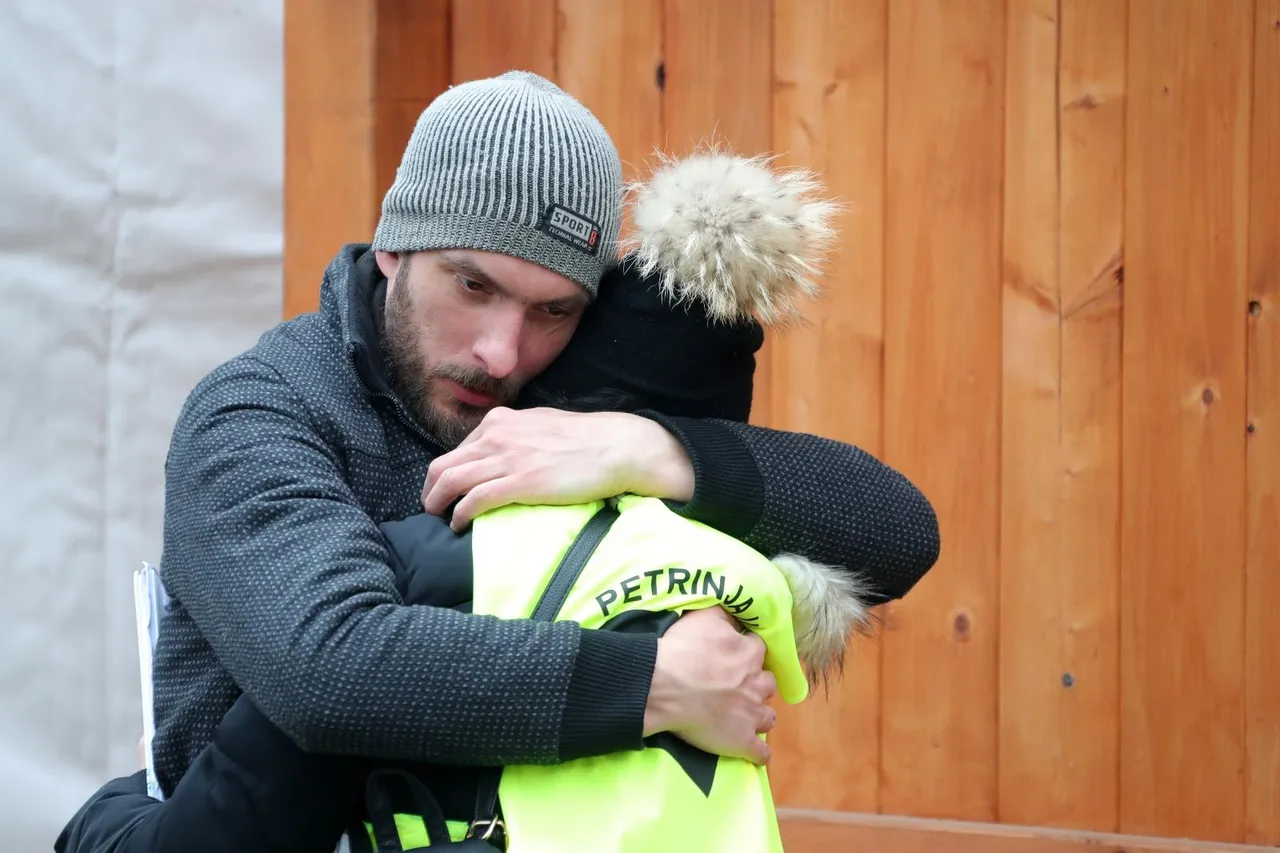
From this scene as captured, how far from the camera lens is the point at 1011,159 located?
7.09 ft

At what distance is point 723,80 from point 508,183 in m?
0.98

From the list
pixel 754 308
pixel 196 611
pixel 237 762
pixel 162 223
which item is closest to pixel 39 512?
pixel 162 223

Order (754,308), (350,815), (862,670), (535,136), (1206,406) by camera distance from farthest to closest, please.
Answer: (862,670), (1206,406), (535,136), (754,308), (350,815)

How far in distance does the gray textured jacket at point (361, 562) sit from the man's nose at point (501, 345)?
110mm

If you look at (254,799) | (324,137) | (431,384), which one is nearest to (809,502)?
(431,384)

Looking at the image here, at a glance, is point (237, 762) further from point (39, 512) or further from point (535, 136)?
point (39, 512)

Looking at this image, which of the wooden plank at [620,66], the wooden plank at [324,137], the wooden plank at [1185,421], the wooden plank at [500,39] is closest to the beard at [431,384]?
the wooden plank at [324,137]

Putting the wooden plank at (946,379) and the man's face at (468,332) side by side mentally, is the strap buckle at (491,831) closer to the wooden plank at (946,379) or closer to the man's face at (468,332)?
the man's face at (468,332)

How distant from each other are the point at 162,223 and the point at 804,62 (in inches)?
46.7

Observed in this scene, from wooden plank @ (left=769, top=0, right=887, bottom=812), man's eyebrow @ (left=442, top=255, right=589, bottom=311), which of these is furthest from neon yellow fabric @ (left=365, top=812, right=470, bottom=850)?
wooden plank @ (left=769, top=0, right=887, bottom=812)

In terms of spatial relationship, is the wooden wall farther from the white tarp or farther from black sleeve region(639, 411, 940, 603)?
black sleeve region(639, 411, 940, 603)

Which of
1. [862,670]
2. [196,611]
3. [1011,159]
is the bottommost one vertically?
[862,670]

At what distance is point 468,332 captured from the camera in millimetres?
1461

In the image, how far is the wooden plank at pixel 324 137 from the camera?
2.24 meters
